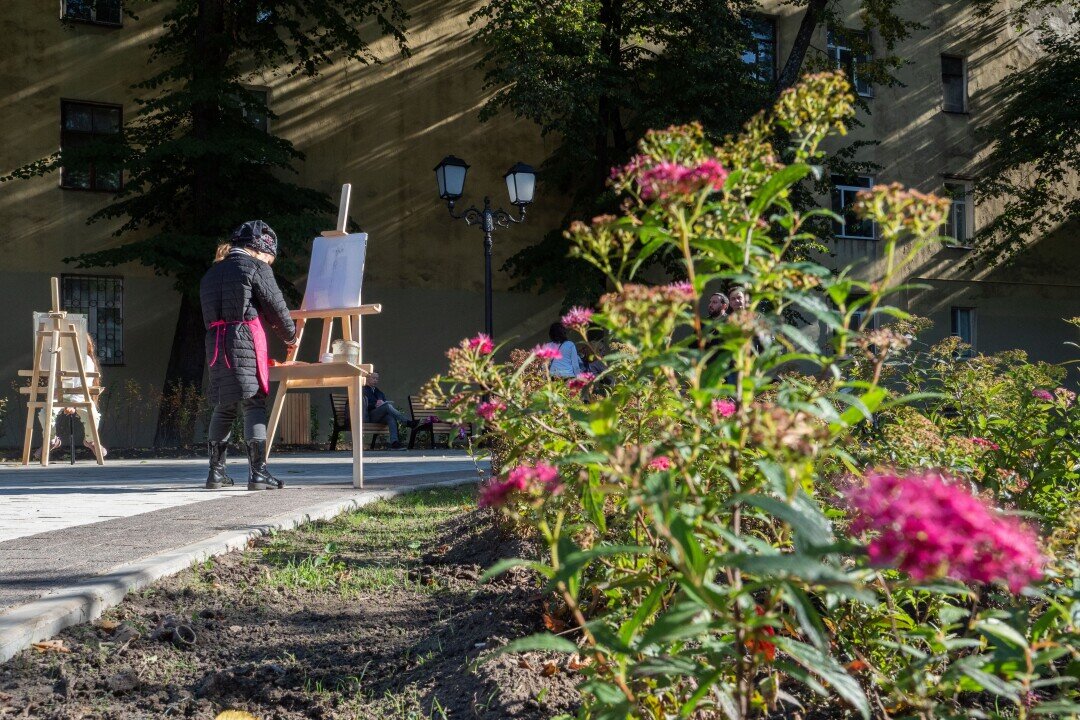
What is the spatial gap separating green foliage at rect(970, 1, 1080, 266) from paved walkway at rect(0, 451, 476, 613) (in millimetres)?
19177

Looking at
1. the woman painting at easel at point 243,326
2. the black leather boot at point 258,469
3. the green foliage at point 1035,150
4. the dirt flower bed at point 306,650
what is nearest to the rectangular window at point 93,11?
the woman painting at easel at point 243,326

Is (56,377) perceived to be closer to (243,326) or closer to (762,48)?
(243,326)

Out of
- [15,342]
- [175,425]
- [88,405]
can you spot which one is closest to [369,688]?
[88,405]

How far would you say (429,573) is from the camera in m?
4.69

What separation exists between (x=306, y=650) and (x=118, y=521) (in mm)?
3122

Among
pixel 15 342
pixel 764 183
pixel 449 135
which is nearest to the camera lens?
pixel 764 183

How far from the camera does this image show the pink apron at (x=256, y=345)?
794 cm

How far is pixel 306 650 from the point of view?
343 cm

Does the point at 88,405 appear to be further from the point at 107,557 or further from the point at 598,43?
the point at 598,43

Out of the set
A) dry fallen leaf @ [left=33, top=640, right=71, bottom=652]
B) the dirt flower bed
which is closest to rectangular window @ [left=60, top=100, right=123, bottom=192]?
the dirt flower bed

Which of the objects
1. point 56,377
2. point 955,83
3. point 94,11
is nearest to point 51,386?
point 56,377

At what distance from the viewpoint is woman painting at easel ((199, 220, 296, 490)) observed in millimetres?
7875

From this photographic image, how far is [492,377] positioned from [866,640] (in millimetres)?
1061

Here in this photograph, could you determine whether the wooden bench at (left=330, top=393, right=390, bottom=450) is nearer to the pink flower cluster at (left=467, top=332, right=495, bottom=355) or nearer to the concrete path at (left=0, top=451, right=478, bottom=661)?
the concrete path at (left=0, top=451, right=478, bottom=661)
